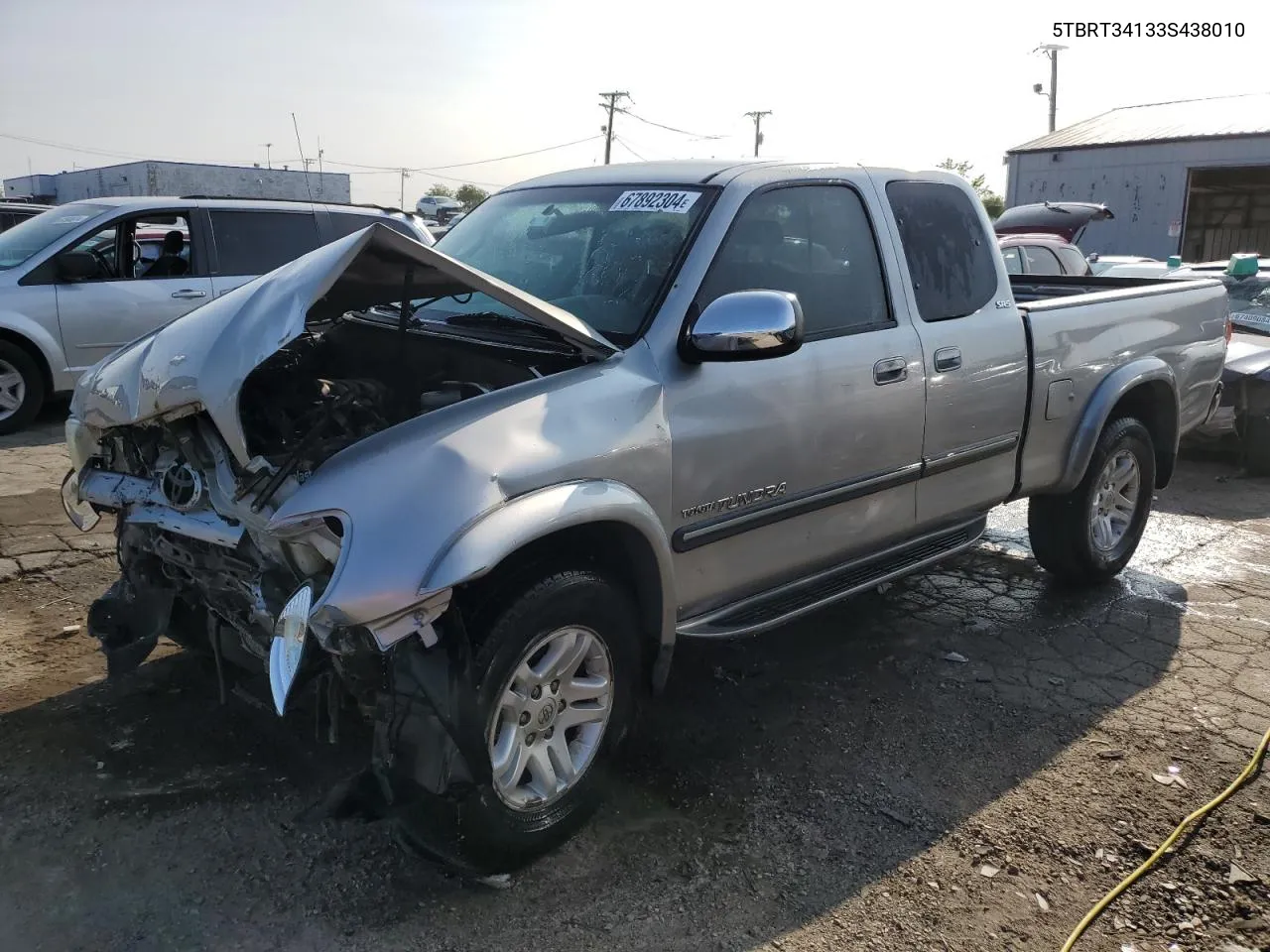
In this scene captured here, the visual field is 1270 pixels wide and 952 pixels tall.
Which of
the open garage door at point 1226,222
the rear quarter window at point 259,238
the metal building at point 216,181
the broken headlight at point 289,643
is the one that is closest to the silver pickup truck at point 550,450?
the broken headlight at point 289,643

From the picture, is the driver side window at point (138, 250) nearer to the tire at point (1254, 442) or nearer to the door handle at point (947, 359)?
the door handle at point (947, 359)

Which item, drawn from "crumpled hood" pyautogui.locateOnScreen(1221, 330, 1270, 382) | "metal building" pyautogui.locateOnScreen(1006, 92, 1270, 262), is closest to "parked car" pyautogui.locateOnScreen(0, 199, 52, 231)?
"crumpled hood" pyautogui.locateOnScreen(1221, 330, 1270, 382)

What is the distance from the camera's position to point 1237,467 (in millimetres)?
8023

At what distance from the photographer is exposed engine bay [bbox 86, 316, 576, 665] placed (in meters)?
2.71

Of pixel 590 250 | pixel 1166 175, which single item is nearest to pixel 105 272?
pixel 590 250

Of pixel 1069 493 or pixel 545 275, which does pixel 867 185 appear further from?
pixel 1069 493

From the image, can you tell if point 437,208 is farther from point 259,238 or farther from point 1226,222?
point 1226,222

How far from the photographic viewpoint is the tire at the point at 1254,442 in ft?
24.8

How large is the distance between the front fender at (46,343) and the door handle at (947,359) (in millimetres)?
7325

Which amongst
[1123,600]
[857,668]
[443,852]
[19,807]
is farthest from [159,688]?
[1123,600]

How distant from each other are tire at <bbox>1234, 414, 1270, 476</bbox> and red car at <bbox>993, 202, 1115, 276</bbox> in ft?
9.11

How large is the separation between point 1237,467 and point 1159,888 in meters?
6.18

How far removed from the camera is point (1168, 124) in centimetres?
2706

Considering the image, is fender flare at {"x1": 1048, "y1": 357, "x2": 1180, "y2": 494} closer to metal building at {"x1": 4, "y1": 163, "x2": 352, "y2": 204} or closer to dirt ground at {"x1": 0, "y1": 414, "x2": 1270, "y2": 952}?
dirt ground at {"x1": 0, "y1": 414, "x2": 1270, "y2": 952}
